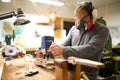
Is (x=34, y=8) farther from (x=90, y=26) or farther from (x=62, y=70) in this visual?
(x=62, y=70)

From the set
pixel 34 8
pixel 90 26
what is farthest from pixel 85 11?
pixel 34 8

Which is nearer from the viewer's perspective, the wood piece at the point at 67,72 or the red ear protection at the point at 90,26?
the wood piece at the point at 67,72

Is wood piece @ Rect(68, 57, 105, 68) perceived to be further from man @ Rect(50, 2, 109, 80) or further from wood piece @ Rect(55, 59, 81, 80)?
man @ Rect(50, 2, 109, 80)

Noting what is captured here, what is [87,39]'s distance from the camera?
5.21 ft


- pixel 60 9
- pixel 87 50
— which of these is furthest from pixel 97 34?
pixel 60 9

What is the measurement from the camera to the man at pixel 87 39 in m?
1.37

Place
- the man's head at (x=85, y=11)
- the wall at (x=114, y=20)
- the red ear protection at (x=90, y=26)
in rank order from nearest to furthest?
the red ear protection at (x=90, y=26) < the man's head at (x=85, y=11) < the wall at (x=114, y=20)

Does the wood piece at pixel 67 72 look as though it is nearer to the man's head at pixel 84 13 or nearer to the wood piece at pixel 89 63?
the wood piece at pixel 89 63

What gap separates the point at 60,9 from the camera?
5.54m

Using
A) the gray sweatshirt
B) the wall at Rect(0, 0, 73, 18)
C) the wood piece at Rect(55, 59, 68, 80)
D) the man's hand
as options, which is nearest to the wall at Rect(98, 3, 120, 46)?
the wall at Rect(0, 0, 73, 18)

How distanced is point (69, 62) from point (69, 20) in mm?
4819

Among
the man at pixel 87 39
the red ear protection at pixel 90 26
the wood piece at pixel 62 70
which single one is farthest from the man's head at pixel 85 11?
the wood piece at pixel 62 70

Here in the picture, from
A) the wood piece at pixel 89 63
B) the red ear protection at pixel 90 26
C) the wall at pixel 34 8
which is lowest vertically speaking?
the wood piece at pixel 89 63

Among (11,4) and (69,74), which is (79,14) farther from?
(11,4)
